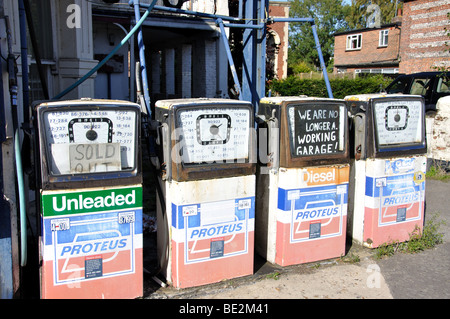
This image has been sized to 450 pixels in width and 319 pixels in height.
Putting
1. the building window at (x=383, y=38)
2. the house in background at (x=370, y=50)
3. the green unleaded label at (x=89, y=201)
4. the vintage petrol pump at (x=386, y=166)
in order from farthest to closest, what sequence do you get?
the building window at (x=383, y=38)
the house in background at (x=370, y=50)
the vintage petrol pump at (x=386, y=166)
the green unleaded label at (x=89, y=201)

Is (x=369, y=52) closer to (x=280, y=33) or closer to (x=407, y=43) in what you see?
(x=407, y=43)

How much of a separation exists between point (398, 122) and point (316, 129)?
3.78 ft

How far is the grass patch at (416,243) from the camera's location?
486 cm

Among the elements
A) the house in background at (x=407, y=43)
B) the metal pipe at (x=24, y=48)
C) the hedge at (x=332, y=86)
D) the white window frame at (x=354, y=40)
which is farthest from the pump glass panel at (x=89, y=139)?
the white window frame at (x=354, y=40)

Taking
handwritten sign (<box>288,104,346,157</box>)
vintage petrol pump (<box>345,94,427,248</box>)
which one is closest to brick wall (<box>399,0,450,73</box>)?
vintage petrol pump (<box>345,94,427,248</box>)

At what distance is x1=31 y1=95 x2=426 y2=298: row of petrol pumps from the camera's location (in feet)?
11.0

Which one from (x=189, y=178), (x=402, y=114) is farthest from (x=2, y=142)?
(x=402, y=114)

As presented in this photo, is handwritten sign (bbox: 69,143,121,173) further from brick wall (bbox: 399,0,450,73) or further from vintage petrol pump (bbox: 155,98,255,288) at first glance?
brick wall (bbox: 399,0,450,73)

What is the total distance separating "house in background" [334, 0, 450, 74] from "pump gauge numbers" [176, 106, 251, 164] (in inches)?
561

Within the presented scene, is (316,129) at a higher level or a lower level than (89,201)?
higher

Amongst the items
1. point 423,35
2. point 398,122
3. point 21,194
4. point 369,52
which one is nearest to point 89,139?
point 21,194

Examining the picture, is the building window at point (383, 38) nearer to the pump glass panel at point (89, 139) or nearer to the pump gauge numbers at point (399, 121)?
the pump gauge numbers at point (399, 121)

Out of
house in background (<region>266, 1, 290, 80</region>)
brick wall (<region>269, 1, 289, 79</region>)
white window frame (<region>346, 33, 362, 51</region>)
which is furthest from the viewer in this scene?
white window frame (<region>346, 33, 362, 51</region>)

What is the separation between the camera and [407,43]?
80.3 feet
